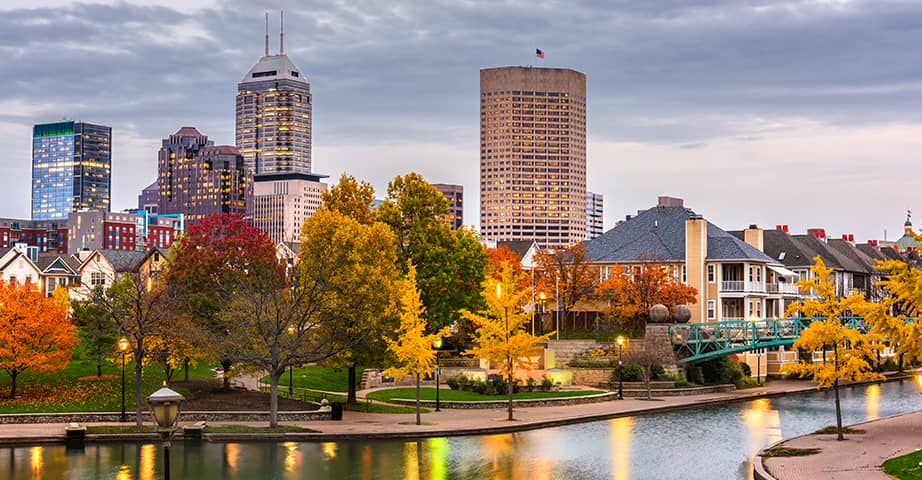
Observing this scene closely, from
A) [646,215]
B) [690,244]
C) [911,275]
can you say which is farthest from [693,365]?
[911,275]

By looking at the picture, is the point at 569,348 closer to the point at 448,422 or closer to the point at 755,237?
the point at 448,422

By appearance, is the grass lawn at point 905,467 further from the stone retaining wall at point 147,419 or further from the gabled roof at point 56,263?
the gabled roof at point 56,263

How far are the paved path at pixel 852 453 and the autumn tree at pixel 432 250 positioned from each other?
31.6 meters

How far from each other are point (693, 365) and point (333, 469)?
44993 millimetres

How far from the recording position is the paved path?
38.7 m

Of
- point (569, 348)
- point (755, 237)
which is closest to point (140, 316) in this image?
point (569, 348)

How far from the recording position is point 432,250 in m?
76.9

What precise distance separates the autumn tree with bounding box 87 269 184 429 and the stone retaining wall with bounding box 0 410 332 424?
5.55ft

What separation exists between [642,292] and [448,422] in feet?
121

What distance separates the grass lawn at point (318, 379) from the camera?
239 feet

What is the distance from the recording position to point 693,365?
268ft

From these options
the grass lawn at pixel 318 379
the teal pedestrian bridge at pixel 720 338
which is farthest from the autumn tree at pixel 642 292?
the grass lawn at pixel 318 379

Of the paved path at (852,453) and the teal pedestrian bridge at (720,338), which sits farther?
the teal pedestrian bridge at (720,338)

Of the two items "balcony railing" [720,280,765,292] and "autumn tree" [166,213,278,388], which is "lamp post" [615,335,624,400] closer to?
"balcony railing" [720,280,765,292]
